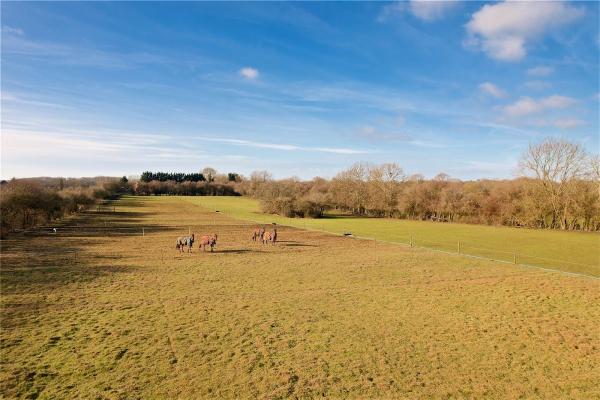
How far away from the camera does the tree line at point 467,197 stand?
5388 cm

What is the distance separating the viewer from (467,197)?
6781 centimetres

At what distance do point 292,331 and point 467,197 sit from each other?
209 ft

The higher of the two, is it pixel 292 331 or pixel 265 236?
pixel 265 236

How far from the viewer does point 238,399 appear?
8.75 metres

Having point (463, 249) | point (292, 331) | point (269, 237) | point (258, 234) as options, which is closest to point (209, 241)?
point (269, 237)

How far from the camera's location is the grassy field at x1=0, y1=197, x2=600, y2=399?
9.50 m

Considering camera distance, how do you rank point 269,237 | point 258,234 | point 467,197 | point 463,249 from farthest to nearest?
1. point 467,197
2. point 258,234
3. point 269,237
4. point 463,249

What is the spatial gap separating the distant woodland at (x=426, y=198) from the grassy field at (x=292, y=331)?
27.8 meters

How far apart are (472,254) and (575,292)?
1190 centimetres

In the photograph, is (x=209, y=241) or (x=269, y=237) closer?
(x=209, y=241)

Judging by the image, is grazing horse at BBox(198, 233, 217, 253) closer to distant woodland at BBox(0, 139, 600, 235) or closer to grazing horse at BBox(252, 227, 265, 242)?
grazing horse at BBox(252, 227, 265, 242)

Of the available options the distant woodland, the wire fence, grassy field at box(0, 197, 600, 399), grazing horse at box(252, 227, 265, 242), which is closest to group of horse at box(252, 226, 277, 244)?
grazing horse at box(252, 227, 265, 242)

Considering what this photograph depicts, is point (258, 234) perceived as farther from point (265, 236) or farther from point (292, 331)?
point (292, 331)

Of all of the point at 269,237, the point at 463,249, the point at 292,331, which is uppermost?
the point at 269,237
